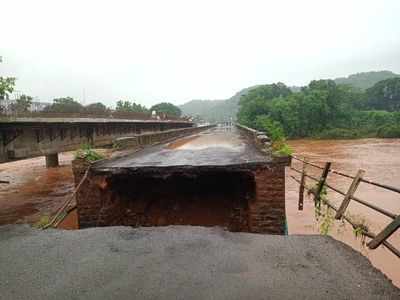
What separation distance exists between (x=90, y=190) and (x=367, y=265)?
6101 millimetres

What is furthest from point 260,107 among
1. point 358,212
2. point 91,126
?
point 358,212

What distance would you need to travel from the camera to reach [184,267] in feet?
15.3

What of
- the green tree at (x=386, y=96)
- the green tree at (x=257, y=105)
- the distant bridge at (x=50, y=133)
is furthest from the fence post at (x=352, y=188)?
the green tree at (x=386, y=96)

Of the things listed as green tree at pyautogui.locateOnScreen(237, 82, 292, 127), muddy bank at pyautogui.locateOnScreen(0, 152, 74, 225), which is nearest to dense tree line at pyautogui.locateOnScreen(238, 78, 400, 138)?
green tree at pyautogui.locateOnScreen(237, 82, 292, 127)

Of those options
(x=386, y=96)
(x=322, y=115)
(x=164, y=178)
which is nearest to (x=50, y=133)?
(x=164, y=178)

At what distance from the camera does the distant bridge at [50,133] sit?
1503cm

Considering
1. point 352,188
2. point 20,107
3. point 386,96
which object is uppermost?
point 386,96

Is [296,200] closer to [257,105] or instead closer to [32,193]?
[32,193]

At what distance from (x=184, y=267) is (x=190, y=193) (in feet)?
19.0

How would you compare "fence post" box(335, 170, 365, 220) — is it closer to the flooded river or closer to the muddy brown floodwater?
the flooded river

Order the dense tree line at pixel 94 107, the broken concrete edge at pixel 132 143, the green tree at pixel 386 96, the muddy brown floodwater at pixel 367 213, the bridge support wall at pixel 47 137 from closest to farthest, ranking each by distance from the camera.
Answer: the broken concrete edge at pixel 132 143 → the muddy brown floodwater at pixel 367 213 → the bridge support wall at pixel 47 137 → the dense tree line at pixel 94 107 → the green tree at pixel 386 96

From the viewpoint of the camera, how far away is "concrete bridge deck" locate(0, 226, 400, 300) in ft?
13.3

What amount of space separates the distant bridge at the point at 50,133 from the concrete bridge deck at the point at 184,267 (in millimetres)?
10278

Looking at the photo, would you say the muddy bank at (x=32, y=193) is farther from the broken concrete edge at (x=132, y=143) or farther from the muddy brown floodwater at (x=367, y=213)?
the muddy brown floodwater at (x=367, y=213)
